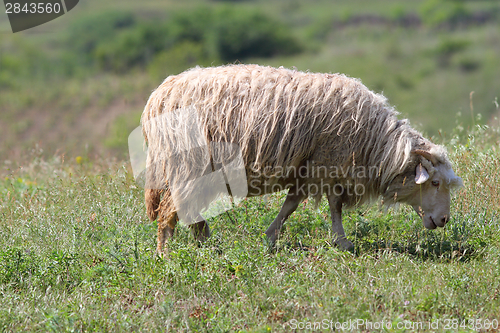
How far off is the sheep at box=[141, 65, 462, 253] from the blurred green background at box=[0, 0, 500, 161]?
Result: 55.1ft

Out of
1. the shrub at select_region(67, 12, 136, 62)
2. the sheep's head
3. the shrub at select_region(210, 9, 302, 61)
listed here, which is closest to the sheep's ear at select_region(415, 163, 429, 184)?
the sheep's head

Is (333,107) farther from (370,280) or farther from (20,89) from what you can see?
(20,89)

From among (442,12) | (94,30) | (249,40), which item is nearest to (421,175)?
(249,40)

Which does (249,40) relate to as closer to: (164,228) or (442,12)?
(442,12)

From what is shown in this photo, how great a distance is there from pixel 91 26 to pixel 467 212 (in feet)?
152

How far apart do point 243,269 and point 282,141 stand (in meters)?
1.18

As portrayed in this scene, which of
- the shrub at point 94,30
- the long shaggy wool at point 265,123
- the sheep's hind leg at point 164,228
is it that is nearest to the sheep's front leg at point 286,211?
the long shaggy wool at point 265,123

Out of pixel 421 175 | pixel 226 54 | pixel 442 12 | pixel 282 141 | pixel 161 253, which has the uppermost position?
pixel 282 141

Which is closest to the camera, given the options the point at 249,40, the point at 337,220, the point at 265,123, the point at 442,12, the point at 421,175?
the point at 265,123

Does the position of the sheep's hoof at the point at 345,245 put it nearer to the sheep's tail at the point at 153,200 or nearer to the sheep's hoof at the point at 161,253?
the sheep's hoof at the point at 161,253

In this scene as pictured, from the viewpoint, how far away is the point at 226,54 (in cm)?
4022

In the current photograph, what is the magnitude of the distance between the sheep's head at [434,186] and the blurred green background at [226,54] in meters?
17.5

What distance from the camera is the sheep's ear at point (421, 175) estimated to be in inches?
176

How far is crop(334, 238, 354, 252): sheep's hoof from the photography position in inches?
186
